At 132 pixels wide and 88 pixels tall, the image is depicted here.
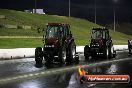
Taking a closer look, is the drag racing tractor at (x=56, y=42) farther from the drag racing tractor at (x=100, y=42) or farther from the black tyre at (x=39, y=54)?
the drag racing tractor at (x=100, y=42)

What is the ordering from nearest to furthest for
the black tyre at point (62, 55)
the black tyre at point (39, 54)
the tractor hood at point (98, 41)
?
the black tyre at point (62, 55), the black tyre at point (39, 54), the tractor hood at point (98, 41)

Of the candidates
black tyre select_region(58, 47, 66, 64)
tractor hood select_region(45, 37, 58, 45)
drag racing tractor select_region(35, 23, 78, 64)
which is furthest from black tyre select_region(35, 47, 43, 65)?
black tyre select_region(58, 47, 66, 64)

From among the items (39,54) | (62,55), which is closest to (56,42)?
(62,55)

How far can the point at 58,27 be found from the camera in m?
23.5

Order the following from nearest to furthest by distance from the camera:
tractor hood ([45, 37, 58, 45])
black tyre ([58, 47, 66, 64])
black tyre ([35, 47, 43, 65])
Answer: tractor hood ([45, 37, 58, 45]) < black tyre ([58, 47, 66, 64]) < black tyre ([35, 47, 43, 65])

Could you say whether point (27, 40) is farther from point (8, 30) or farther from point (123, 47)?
point (123, 47)

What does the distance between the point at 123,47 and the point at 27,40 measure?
1493 cm

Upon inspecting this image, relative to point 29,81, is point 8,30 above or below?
above

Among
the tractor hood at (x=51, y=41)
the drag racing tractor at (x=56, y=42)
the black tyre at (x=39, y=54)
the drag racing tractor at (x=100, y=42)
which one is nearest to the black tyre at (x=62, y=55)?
the drag racing tractor at (x=56, y=42)

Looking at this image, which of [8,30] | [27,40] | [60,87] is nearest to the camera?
[60,87]

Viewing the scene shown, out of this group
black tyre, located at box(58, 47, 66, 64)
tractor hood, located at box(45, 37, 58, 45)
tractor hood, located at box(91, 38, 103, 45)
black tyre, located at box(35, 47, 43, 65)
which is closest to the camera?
tractor hood, located at box(45, 37, 58, 45)

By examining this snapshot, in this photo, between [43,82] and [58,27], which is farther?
[58,27]

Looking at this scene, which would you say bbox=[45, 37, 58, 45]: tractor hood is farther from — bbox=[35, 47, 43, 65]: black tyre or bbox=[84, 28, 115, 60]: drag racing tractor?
bbox=[84, 28, 115, 60]: drag racing tractor

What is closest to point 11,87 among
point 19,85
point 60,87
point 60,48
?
point 19,85
